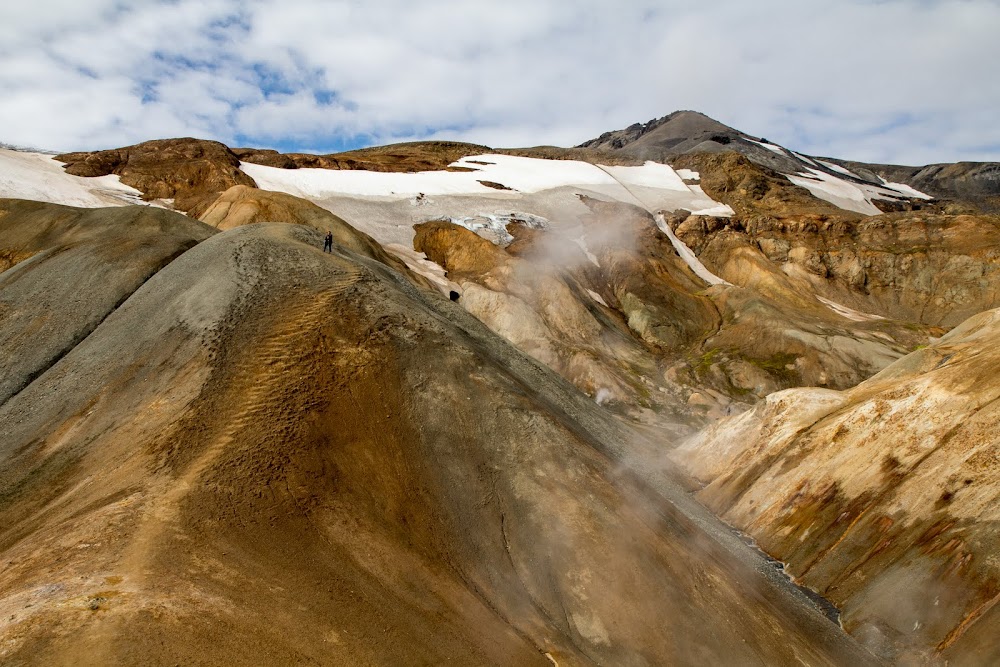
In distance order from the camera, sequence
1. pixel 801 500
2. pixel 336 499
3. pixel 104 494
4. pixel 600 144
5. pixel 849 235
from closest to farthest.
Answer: pixel 104 494 → pixel 336 499 → pixel 801 500 → pixel 849 235 → pixel 600 144

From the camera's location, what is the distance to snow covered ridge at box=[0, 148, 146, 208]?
33438mm

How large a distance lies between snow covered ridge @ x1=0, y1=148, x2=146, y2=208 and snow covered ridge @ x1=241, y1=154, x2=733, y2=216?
1032 cm

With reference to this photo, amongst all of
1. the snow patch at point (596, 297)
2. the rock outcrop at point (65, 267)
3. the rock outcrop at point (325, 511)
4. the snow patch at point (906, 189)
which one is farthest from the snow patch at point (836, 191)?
the rock outcrop at point (65, 267)

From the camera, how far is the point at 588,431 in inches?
779

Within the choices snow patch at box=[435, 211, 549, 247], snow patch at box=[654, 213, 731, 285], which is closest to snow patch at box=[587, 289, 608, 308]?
snow patch at box=[435, 211, 549, 247]

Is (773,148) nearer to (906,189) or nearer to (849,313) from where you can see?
(906,189)

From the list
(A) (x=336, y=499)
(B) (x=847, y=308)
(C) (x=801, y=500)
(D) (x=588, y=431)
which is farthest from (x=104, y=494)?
(B) (x=847, y=308)

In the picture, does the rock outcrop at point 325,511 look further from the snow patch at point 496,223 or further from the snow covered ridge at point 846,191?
the snow covered ridge at point 846,191

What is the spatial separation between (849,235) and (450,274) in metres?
37.3

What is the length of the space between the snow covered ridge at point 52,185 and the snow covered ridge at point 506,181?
1032 cm

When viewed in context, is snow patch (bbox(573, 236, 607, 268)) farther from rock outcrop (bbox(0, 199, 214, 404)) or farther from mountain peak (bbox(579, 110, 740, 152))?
mountain peak (bbox(579, 110, 740, 152))

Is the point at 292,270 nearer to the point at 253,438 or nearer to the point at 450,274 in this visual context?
the point at 253,438

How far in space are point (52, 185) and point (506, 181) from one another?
36.8 metres

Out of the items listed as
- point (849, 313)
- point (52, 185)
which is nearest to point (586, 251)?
point (849, 313)
